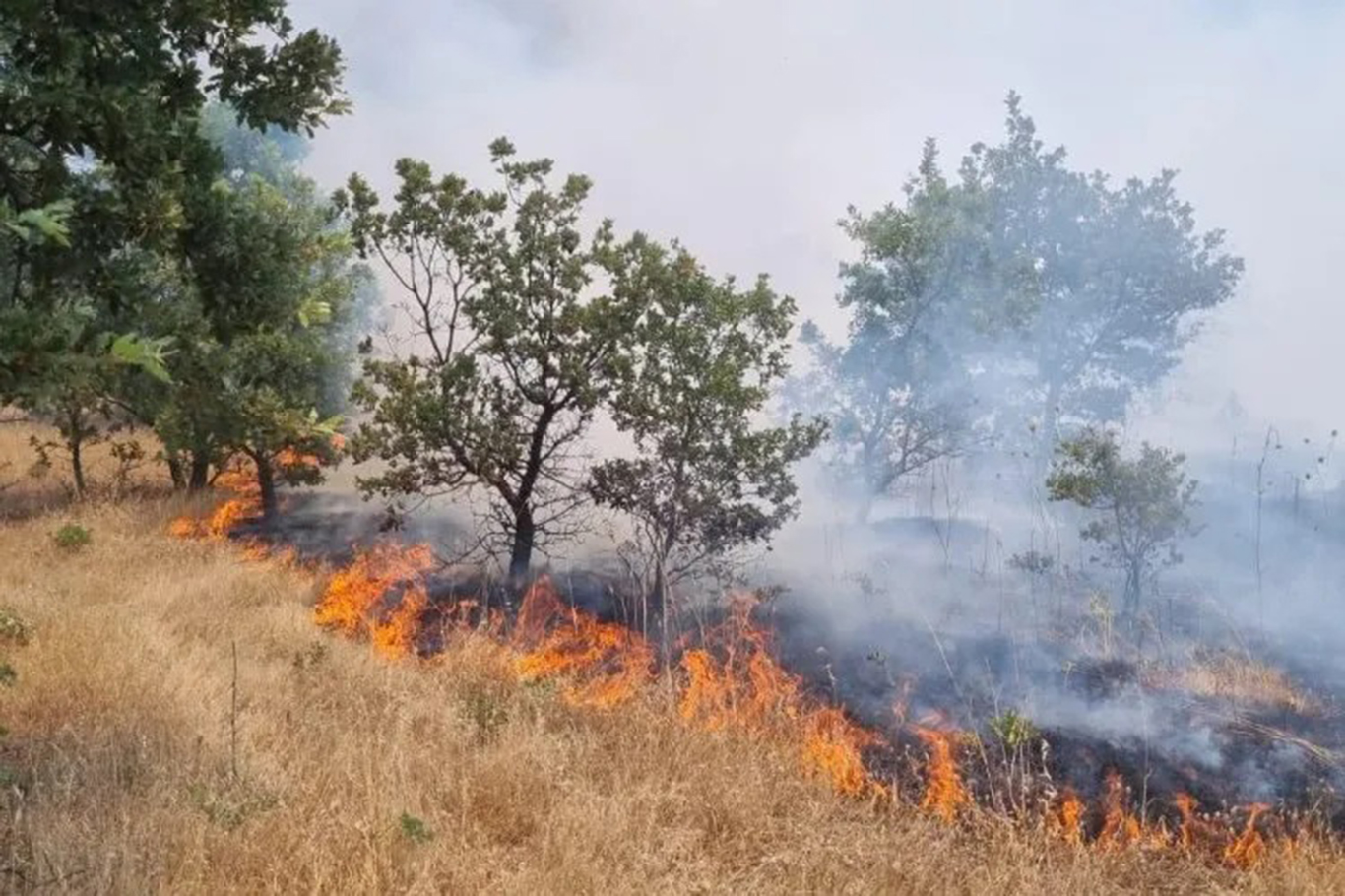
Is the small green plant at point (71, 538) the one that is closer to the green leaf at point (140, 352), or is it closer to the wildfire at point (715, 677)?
the wildfire at point (715, 677)

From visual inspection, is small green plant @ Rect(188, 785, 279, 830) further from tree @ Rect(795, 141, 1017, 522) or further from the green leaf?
tree @ Rect(795, 141, 1017, 522)

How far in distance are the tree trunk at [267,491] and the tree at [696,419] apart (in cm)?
791

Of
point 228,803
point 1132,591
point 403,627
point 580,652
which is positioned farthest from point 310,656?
point 1132,591

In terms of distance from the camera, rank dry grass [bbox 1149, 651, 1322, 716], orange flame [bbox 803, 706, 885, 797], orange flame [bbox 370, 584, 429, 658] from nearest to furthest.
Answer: orange flame [bbox 803, 706, 885, 797]
dry grass [bbox 1149, 651, 1322, 716]
orange flame [bbox 370, 584, 429, 658]

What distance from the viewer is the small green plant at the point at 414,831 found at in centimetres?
461

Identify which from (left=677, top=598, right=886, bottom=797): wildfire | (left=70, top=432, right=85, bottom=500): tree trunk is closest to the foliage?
(left=677, top=598, right=886, bottom=797): wildfire

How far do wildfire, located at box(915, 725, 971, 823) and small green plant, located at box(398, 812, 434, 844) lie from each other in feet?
12.8

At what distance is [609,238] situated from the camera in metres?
11.0

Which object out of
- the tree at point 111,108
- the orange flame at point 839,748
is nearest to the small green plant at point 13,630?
the tree at point 111,108

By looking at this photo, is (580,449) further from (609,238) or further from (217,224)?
(217,224)

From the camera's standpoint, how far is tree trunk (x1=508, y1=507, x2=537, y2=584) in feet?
38.1

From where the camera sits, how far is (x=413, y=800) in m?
5.18

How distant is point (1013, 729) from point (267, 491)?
44.7 ft

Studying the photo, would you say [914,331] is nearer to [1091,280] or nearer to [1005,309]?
[1005,309]
